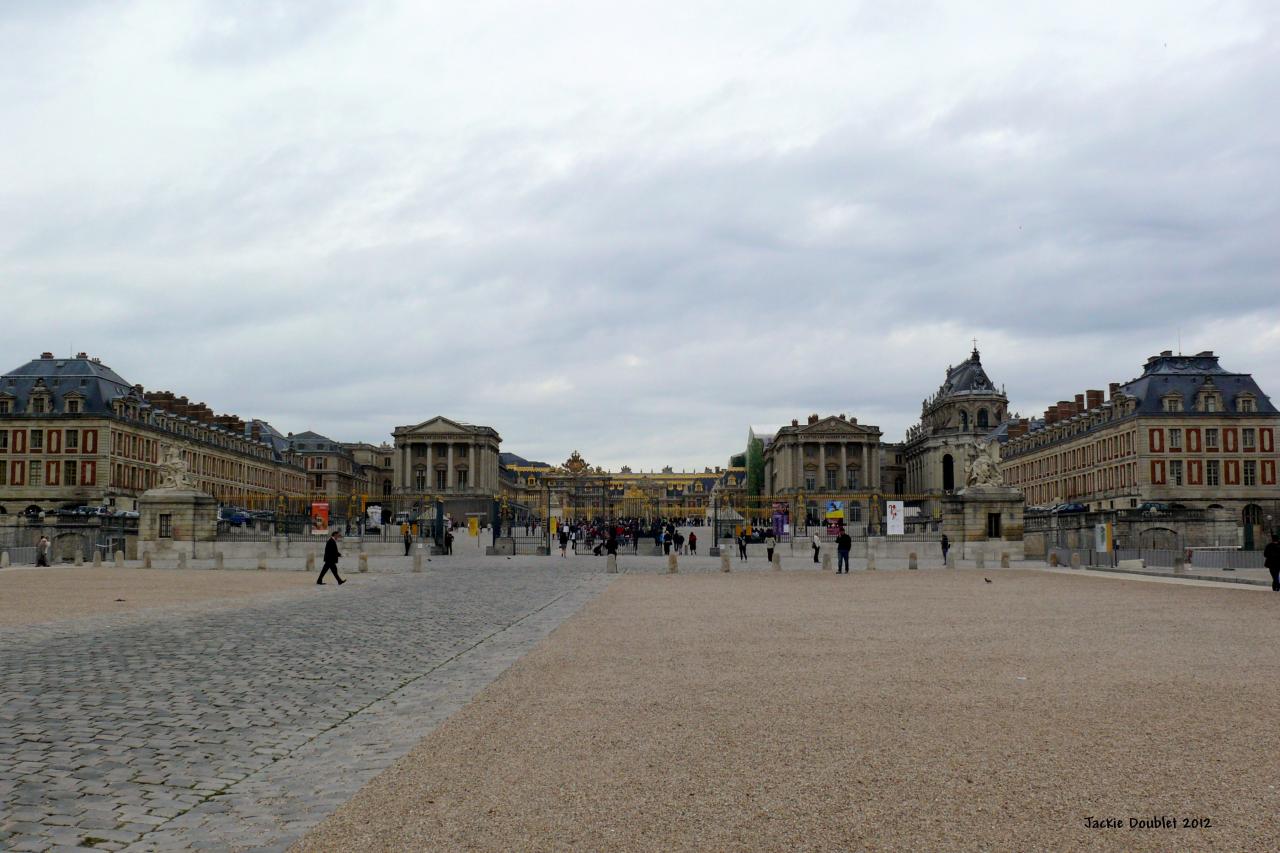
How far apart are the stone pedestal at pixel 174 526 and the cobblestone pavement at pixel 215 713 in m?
28.7

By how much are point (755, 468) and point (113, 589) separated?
143229mm

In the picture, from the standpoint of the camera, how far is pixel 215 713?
377 inches

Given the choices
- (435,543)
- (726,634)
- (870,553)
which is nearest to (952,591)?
(726,634)

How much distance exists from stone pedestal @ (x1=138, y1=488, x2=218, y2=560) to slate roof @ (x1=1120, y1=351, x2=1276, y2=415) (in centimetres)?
6692

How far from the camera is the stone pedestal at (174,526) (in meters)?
46.7

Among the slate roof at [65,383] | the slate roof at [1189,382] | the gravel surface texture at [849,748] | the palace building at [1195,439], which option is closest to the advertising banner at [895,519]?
the gravel surface texture at [849,748]

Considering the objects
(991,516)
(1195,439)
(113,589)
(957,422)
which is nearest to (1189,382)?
(1195,439)

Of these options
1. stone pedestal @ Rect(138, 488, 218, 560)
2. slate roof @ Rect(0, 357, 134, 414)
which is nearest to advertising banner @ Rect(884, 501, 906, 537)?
stone pedestal @ Rect(138, 488, 218, 560)

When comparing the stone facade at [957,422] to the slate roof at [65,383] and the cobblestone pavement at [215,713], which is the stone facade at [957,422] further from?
the cobblestone pavement at [215,713]

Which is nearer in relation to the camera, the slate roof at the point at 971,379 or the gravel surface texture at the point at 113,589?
the gravel surface texture at the point at 113,589

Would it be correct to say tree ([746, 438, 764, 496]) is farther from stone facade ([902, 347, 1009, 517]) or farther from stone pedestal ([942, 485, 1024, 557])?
stone pedestal ([942, 485, 1024, 557])

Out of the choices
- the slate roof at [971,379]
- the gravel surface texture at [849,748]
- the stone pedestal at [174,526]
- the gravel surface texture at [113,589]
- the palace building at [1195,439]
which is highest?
the slate roof at [971,379]

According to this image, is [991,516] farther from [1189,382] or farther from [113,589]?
[1189,382]

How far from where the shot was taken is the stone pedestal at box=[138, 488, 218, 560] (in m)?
46.7
